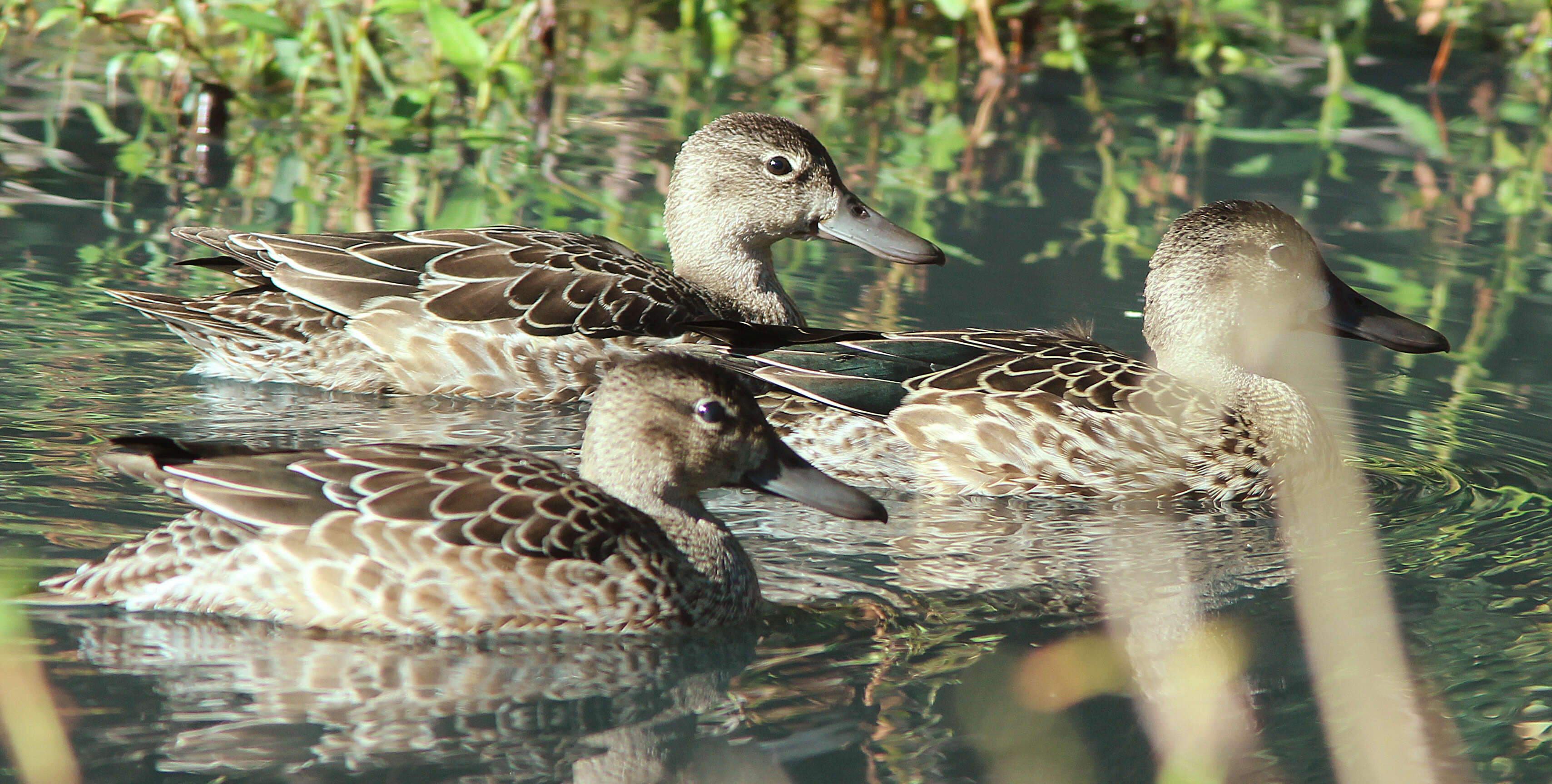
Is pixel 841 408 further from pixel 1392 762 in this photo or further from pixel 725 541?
pixel 1392 762

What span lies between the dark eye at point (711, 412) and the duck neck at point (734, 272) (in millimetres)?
2857

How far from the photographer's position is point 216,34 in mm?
12969

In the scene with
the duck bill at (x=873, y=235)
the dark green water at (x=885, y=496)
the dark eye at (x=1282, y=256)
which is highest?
the dark eye at (x=1282, y=256)

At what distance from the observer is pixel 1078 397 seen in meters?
6.59

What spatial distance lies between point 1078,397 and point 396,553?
2.89 m

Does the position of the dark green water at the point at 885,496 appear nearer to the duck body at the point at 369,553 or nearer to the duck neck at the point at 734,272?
the duck body at the point at 369,553

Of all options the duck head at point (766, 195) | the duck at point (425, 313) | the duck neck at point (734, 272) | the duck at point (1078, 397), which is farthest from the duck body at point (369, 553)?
the duck head at point (766, 195)

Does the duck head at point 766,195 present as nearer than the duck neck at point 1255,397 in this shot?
No

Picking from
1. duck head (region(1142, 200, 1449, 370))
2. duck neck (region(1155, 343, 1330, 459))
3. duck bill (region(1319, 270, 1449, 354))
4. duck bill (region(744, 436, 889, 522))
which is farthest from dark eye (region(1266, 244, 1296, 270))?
duck bill (region(744, 436, 889, 522))

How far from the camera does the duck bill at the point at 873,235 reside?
8.12m

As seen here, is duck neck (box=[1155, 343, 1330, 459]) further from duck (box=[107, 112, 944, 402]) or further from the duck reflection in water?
the duck reflection in water

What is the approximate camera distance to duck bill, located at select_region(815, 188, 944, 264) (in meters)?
8.12

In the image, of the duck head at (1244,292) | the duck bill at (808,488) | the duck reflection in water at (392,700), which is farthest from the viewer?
the duck head at (1244,292)

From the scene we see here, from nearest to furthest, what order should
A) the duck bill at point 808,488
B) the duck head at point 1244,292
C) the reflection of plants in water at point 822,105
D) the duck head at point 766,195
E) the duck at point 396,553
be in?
the duck at point 396,553 < the duck bill at point 808,488 < the duck head at point 1244,292 < the duck head at point 766,195 < the reflection of plants in water at point 822,105
